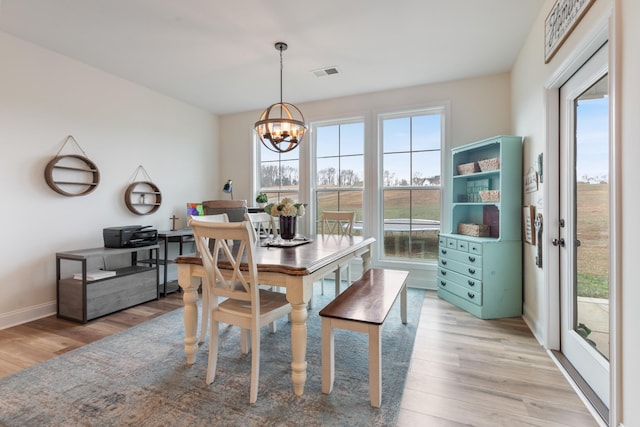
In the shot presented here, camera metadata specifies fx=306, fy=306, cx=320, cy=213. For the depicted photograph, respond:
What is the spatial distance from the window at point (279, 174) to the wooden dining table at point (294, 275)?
2335 millimetres

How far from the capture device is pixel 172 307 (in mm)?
3379

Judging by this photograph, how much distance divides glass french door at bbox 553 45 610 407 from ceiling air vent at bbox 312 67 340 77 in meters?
2.24

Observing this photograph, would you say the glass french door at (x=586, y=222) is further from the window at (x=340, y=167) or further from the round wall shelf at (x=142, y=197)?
the round wall shelf at (x=142, y=197)

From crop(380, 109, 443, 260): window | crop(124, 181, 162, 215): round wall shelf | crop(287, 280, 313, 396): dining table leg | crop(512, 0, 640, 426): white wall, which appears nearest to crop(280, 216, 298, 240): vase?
crop(287, 280, 313, 396): dining table leg

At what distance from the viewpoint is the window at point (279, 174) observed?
4.99 metres

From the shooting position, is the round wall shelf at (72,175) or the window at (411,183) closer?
the round wall shelf at (72,175)

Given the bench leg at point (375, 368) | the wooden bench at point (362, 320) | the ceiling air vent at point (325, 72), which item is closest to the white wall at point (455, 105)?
the ceiling air vent at point (325, 72)

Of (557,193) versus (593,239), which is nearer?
(593,239)

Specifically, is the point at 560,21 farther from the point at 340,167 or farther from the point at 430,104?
the point at 340,167

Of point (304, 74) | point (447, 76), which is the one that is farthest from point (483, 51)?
point (304, 74)

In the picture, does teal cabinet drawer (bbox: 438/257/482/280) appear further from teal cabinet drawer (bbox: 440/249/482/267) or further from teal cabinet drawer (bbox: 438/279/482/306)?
teal cabinet drawer (bbox: 438/279/482/306)

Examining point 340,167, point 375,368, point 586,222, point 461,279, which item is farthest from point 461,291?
point 340,167

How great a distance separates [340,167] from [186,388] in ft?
11.5

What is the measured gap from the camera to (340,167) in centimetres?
467
